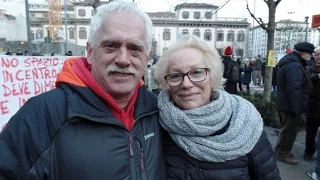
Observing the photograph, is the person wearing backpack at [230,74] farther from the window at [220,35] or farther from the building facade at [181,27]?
the window at [220,35]

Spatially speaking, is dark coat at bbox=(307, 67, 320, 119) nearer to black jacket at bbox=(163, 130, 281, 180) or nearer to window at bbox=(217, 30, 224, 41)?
black jacket at bbox=(163, 130, 281, 180)

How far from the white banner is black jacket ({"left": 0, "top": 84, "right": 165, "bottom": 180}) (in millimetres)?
2775

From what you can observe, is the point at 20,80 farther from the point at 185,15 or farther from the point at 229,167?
the point at 185,15

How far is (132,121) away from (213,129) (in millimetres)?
488

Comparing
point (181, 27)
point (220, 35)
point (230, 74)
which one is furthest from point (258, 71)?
point (220, 35)

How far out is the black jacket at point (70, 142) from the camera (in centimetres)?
129

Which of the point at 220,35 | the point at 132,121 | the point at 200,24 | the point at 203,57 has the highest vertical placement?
the point at 200,24

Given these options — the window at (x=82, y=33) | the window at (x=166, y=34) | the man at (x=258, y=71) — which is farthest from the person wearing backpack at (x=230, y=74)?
the window at (x=82, y=33)

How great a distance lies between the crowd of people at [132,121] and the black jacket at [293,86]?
3.06m

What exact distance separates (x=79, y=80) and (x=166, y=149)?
27.6 inches

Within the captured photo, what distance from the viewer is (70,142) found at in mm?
1353

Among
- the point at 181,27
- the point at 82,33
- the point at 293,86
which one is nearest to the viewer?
the point at 293,86

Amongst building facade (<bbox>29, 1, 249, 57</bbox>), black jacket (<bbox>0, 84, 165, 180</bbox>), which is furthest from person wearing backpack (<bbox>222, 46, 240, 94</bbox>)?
building facade (<bbox>29, 1, 249, 57</bbox>)

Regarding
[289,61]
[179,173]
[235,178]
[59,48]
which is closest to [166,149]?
[179,173]
